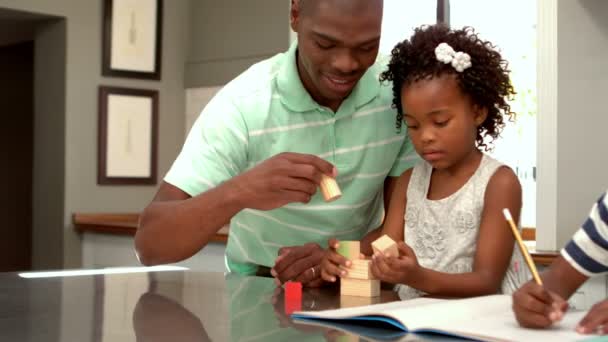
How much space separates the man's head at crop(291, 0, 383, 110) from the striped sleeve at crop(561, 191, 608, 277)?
48 centimetres

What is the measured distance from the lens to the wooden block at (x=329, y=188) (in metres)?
1.36

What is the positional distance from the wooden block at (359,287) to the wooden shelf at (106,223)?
116 inches

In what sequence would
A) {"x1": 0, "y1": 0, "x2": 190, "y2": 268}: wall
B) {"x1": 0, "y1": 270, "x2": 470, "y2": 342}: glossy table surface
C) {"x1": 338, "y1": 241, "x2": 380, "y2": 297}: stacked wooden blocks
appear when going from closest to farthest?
{"x1": 0, "y1": 270, "x2": 470, "y2": 342}: glossy table surface → {"x1": 338, "y1": 241, "x2": 380, "y2": 297}: stacked wooden blocks → {"x1": 0, "y1": 0, "x2": 190, "y2": 268}: wall

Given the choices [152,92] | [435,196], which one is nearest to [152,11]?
[152,92]

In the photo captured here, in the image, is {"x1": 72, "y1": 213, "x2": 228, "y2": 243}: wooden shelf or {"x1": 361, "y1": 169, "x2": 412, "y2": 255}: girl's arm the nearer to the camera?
{"x1": 361, "y1": 169, "x2": 412, "y2": 255}: girl's arm

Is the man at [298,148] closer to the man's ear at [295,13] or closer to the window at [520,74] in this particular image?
the man's ear at [295,13]

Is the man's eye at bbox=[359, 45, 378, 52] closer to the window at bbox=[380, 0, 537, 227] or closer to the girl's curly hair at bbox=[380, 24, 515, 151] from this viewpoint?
the girl's curly hair at bbox=[380, 24, 515, 151]

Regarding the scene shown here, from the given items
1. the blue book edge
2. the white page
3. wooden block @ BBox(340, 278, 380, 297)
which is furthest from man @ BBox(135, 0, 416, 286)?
the white page

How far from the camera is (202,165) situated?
1637 millimetres

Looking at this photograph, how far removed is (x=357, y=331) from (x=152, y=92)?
4.04 m

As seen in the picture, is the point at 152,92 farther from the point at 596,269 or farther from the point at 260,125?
the point at 596,269

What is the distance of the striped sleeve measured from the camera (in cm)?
131

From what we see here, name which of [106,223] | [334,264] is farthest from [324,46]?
[106,223]

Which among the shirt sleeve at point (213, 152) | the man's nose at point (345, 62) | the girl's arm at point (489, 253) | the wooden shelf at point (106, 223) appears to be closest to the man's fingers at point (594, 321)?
the girl's arm at point (489, 253)
